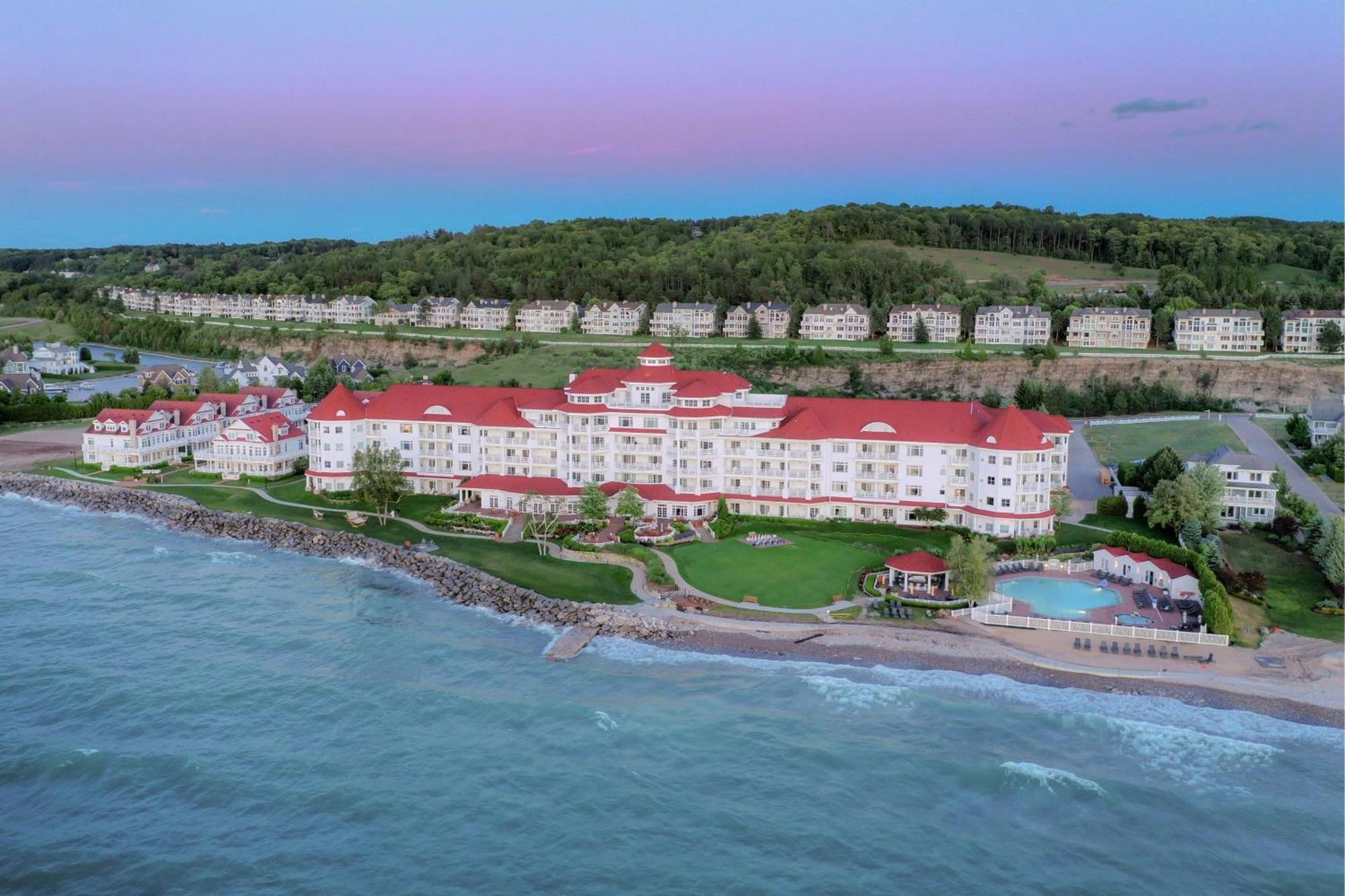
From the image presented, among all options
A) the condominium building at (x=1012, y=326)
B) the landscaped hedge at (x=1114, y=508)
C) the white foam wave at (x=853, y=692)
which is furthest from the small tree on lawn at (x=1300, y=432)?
the white foam wave at (x=853, y=692)

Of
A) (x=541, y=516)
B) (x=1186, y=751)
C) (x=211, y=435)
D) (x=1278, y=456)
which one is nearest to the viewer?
(x=1186, y=751)

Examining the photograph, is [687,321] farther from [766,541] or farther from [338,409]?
[766,541]

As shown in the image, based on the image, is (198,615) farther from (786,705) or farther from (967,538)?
(967,538)

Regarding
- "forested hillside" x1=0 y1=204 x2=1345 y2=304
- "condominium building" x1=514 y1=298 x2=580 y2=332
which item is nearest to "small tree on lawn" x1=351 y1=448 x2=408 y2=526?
"condominium building" x1=514 y1=298 x2=580 y2=332

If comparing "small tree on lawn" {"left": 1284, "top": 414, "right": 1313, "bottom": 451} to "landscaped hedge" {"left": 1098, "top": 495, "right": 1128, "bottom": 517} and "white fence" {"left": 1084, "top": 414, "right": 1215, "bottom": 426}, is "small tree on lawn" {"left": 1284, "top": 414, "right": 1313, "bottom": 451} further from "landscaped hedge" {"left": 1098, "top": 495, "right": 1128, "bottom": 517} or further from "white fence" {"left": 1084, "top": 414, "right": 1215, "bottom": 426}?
"landscaped hedge" {"left": 1098, "top": 495, "right": 1128, "bottom": 517}

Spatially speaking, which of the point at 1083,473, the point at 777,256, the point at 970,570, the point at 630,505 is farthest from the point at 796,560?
the point at 777,256

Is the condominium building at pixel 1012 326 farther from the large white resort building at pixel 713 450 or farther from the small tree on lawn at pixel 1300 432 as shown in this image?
the large white resort building at pixel 713 450
